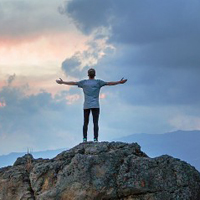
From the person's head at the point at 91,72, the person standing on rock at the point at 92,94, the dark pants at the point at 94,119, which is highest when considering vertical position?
the person's head at the point at 91,72

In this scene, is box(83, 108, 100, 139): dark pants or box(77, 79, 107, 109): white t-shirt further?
box(83, 108, 100, 139): dark pants

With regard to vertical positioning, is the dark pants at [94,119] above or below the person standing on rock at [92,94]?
below

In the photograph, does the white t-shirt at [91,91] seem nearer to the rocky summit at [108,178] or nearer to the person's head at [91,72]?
Result: the person's head at [91,72]

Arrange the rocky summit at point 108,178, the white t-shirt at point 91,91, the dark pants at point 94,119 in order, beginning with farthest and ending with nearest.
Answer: the dark pants at point 94,119 < the white t-shirt at point 91,91 < the rocky summit at point 108,178

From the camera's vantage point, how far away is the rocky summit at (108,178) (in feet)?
74.4

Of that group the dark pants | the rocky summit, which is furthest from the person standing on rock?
the rocky summit

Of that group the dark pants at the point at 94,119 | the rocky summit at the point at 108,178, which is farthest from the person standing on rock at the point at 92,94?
the rocky summit at the point at 108,178

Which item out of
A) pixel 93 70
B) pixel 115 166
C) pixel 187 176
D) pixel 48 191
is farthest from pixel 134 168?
pixel 93 70

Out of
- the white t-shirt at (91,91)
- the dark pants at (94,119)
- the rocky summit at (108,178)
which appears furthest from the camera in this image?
the dark pants at (94,119)

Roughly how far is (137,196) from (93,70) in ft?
24.8

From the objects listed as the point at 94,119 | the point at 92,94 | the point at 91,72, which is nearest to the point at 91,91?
the point at 92,94

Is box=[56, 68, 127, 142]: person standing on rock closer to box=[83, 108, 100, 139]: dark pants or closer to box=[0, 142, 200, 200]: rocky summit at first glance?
box=[83, 108, 100, 139]: dark pants

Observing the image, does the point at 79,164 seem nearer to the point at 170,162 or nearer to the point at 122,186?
the point at 122,186

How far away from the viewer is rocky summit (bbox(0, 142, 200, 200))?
22672mm
